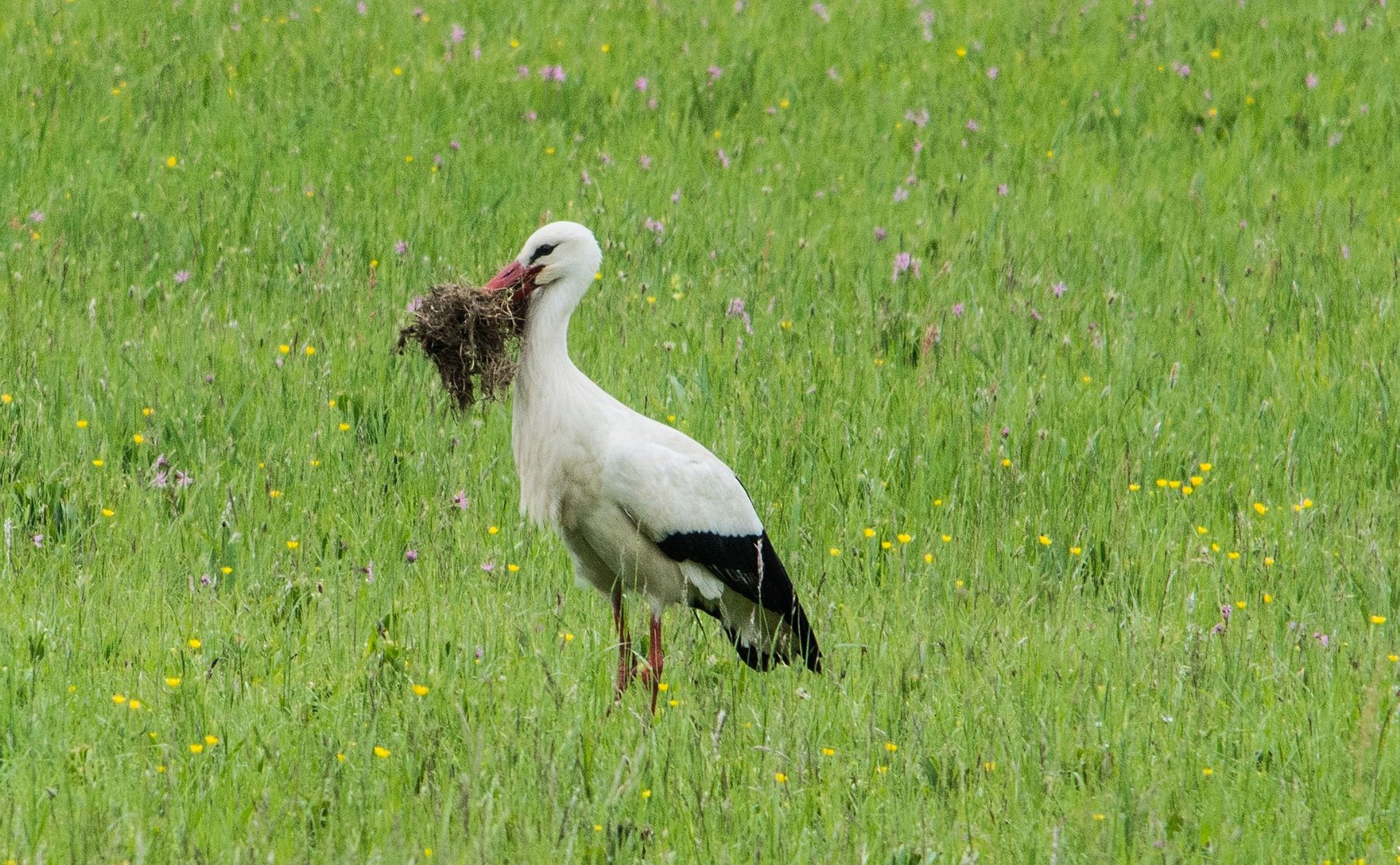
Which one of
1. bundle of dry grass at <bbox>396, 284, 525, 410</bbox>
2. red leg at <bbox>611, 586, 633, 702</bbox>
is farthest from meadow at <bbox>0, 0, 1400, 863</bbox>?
bundle of dry grass at <bbox>396, 284, 525, 410</bbox>

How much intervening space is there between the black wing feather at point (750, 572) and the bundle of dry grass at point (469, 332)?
28.3 inches

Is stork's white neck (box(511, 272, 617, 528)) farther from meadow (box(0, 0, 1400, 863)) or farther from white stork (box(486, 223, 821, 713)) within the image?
meadow (box(0, 0, 1400, 863))

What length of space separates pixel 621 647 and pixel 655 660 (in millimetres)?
120

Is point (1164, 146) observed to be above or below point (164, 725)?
above

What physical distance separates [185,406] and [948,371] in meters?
2.88

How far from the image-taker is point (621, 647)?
4.57 metres

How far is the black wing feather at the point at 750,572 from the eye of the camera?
14.8 feet

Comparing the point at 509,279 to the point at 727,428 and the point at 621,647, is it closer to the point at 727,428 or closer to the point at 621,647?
the point at 621,647

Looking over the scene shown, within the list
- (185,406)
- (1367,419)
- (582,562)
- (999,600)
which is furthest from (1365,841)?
(185,406)

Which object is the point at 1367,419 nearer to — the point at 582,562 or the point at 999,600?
the point at 999,600

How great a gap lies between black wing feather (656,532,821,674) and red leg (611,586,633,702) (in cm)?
20

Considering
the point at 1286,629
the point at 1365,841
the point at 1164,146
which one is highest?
the point at 1164,146

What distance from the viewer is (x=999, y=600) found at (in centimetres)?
482

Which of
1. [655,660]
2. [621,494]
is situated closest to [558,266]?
[621,494]
